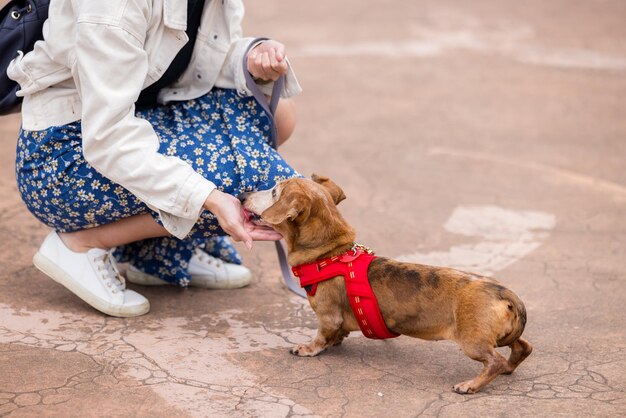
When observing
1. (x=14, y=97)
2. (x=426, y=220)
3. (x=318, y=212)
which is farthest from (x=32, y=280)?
(x=426, y=220)

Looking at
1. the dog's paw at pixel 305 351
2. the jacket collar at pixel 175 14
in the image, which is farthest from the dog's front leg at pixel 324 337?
the jacket collar at pixel 175 14

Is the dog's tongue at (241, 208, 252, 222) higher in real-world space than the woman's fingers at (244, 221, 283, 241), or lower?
higher

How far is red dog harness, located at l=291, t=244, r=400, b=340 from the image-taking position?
303cm

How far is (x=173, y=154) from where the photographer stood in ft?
10.7

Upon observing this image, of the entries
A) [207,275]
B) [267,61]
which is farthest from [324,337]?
[267,61]

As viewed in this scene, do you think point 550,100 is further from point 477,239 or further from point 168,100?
point 168,100

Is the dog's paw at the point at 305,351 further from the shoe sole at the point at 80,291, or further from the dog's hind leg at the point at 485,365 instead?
the shoe sole at the point at 80,291

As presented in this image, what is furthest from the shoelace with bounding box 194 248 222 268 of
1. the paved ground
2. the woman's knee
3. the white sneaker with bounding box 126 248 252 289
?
the woman's knee

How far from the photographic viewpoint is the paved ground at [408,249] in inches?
114

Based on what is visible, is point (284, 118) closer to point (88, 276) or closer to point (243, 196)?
point (243, 196)

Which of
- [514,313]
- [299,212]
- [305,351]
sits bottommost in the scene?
[305,351]

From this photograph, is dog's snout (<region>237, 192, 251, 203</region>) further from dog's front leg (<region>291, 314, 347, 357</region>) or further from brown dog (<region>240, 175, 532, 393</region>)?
dog's front leg (<region>291, 314, 347, 357</region>)

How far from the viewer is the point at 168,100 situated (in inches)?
138

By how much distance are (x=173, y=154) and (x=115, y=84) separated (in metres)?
0.37
